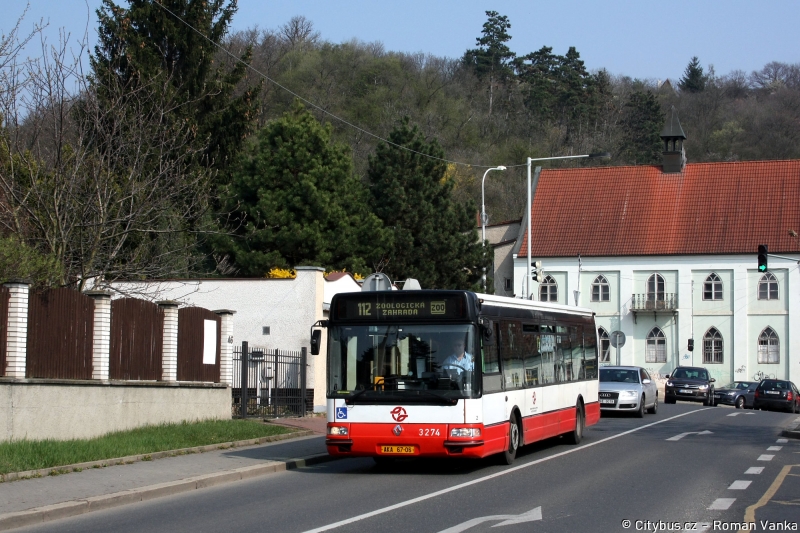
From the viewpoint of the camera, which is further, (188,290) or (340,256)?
(340,256)

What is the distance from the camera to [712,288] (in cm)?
6775

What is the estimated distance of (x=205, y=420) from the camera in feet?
71.4

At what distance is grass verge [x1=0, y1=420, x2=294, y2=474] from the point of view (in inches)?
561

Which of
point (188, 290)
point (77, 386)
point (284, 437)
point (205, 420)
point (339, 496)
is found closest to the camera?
point (339, 496)

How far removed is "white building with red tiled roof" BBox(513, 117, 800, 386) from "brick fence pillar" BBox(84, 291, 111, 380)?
159ft

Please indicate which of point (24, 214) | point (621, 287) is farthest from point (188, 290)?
point (621, 287)

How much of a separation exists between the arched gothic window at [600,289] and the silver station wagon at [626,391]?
37.3 meters

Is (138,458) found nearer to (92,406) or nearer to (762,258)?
(92,406)

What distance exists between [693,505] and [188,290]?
1915cm

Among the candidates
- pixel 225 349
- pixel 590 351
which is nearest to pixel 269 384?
pixel 225 349

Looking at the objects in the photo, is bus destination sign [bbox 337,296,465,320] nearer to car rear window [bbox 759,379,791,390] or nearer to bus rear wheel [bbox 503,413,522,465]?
bus rear wheel [bbox 503,413,522,465]

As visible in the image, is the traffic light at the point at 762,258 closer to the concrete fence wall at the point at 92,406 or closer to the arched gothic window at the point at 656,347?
the concrete fence wall at the point at 92,406

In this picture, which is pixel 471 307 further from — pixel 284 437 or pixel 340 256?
pixel 340 256

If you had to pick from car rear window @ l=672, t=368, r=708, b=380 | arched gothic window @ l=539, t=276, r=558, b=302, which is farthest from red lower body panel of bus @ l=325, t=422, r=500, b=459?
arched gothic window @ l=539, t=276, r=558, b=302
